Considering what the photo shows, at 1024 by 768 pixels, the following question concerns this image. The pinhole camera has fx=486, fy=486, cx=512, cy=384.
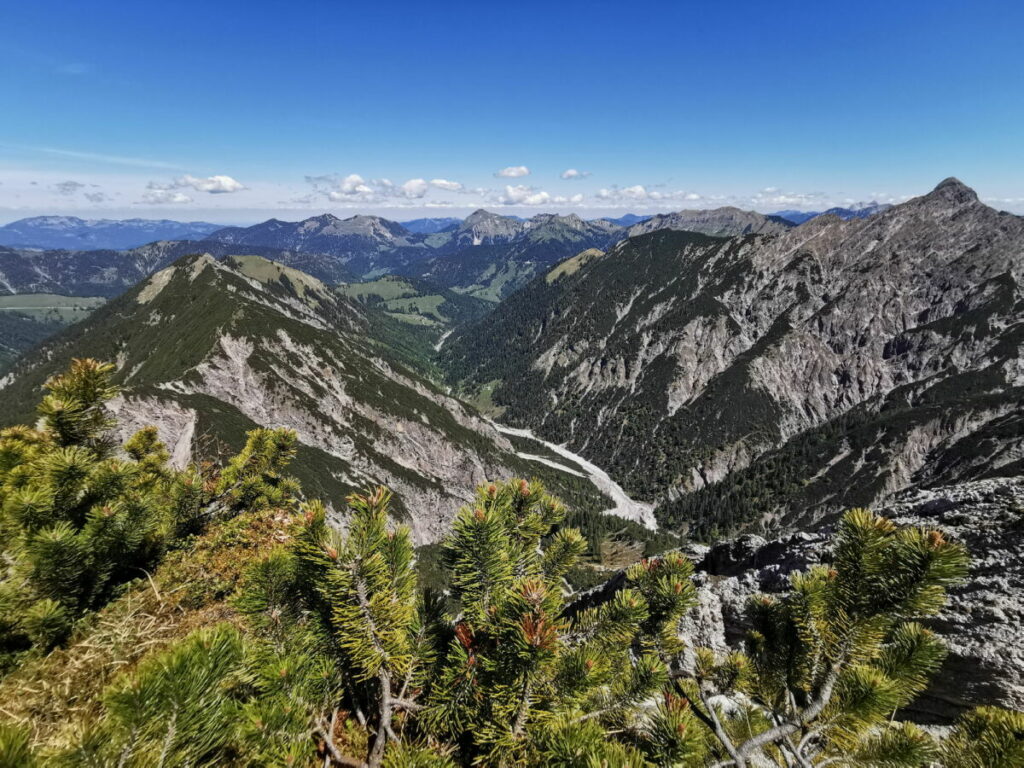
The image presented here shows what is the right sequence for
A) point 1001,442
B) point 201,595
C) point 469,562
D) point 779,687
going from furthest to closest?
point 1001,442 → point 201,595 → point 779,687 → point 469,562

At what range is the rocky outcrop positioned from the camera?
7969 mm

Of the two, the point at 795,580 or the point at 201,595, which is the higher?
the point at 795,580

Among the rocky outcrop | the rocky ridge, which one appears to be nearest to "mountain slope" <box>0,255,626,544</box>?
the rocky ridge

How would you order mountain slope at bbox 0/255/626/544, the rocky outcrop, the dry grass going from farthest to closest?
1. mountain slope at bbox 0/255/626/544
2. the rocky outcrop
3. the dry grass

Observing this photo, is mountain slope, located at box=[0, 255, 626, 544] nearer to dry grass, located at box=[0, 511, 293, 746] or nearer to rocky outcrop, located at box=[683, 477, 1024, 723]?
dry grass, located at box=[0, 511, 293, 746]

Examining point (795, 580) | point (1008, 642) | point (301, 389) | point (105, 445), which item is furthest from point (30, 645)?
point (301, 389)

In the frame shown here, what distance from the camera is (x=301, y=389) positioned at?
169 m

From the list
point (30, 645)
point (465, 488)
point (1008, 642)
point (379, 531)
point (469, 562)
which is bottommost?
point (465, 488)

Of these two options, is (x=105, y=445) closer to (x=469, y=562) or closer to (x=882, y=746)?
(x=469, y=562)

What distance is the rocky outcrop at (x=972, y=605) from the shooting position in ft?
26.1

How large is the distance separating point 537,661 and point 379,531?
161cm

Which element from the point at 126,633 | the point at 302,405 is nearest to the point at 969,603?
the point at 126,633

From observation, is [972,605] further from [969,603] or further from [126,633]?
[126,633]

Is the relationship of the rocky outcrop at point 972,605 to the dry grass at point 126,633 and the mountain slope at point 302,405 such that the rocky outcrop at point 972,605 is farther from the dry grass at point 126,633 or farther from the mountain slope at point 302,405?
the mountain slope at point 302,405
